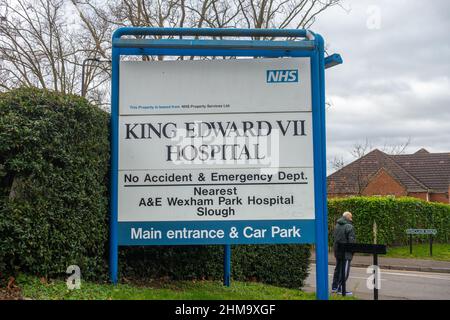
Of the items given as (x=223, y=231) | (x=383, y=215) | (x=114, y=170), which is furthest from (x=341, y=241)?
(x=383, y=215)

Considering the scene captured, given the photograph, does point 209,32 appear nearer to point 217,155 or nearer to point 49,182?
point 217,155

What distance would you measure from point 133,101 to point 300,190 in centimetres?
262

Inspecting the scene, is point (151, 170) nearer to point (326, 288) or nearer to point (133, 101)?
point (133, 101)

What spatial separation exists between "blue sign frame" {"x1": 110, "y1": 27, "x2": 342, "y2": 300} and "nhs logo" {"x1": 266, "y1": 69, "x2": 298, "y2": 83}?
252mm

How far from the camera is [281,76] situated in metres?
7.55

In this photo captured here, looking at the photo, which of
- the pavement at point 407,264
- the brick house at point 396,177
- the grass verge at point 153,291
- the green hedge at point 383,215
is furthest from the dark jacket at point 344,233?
the brick house at point 396,177

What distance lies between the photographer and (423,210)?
28.3 metres

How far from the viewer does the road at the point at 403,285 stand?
40.6ft

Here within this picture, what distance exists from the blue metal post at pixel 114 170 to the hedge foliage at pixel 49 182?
0.20 metres

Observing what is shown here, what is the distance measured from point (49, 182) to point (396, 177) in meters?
46.5

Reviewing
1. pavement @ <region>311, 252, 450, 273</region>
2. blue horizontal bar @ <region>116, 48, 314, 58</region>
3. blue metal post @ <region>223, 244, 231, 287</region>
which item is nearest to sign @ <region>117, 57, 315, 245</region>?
blue horizontal bar @ <region>116, 48, 314, 58</region>

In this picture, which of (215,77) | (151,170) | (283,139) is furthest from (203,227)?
(215,77)

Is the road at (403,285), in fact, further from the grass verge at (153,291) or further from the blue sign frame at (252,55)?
the blue sign frame at (252,55)
